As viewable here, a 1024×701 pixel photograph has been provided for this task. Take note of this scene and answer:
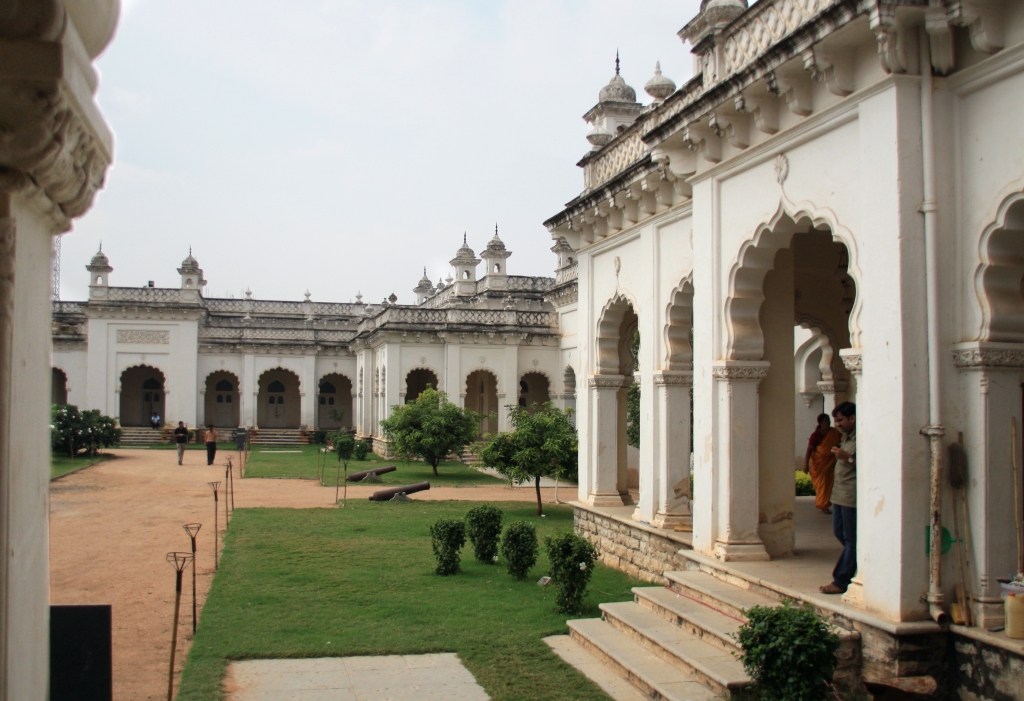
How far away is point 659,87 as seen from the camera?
10.8 metres

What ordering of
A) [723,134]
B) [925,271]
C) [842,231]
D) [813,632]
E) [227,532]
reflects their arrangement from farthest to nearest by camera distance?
[227,532] → [723,134] → [842,231] → [925,271] → [813,632]

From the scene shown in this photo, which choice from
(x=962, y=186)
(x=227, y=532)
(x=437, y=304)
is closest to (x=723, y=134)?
(x=962, y=186)

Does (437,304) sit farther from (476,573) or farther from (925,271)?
(925,271)

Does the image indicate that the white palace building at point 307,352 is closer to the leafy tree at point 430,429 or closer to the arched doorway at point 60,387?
the arched doorway at point 60,387

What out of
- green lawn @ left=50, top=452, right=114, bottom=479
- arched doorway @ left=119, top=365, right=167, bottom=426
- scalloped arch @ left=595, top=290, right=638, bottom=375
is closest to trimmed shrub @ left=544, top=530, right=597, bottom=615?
scalloped arch @ left=595, top=290, right=638, bottom=375

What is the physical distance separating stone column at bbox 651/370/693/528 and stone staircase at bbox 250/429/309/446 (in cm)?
3000

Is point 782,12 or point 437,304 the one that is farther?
point 437,304

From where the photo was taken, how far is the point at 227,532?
1386 centimetres

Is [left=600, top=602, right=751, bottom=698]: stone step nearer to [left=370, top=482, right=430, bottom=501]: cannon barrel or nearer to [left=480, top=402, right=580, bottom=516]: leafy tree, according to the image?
[left=480, top=402, right=580, bottom=516]: leafy tree

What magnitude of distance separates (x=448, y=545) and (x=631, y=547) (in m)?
2.18

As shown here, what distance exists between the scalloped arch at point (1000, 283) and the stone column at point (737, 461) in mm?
2657

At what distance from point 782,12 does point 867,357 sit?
2839 mm

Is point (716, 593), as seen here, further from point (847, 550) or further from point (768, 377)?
point (768, 377)

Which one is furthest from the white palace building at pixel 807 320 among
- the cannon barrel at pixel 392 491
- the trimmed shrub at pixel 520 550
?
the cannon barrel at pixel 392 491
